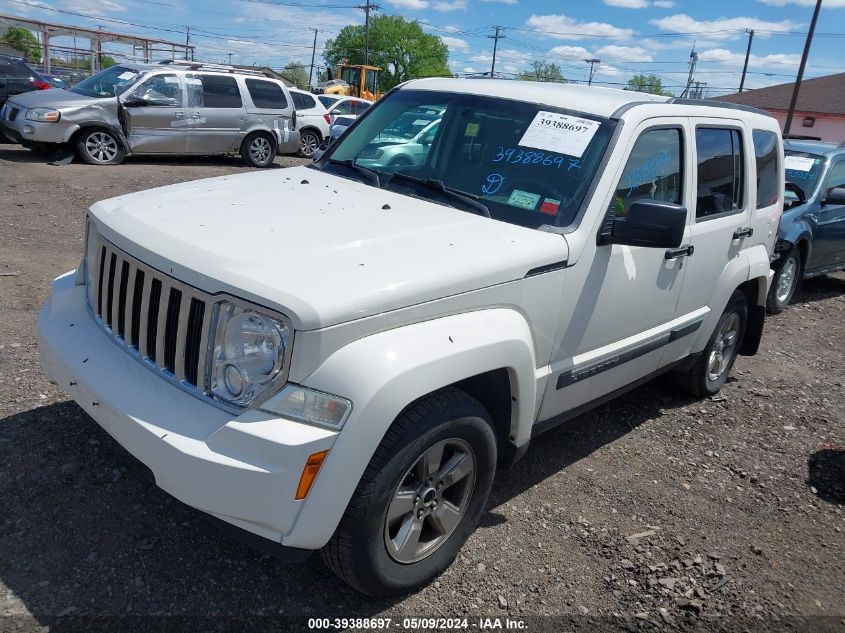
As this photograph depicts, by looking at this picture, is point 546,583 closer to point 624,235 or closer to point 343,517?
point 343,517

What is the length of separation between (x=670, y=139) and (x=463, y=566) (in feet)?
8.21

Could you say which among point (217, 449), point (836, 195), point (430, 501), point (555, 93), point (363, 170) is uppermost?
point (555, 93)

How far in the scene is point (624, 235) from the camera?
10.6ft

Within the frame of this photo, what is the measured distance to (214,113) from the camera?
A: 44.2 feet

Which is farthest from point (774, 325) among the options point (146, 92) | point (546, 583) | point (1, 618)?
point (146, 92)

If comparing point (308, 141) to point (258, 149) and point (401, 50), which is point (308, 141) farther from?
point (401, 50)

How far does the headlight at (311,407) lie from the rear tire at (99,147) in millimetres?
11495

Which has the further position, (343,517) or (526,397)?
(526,397)

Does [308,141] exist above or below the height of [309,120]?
below

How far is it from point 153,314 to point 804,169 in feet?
26.6

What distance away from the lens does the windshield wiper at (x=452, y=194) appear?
3.31 m

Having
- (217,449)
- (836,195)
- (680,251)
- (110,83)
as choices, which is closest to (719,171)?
(680,251)

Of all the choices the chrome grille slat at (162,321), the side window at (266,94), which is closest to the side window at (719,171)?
the chrome grille slat at (162,321)

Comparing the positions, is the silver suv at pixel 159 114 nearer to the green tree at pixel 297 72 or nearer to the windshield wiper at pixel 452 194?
the windshield wiper at pixel 452 194
